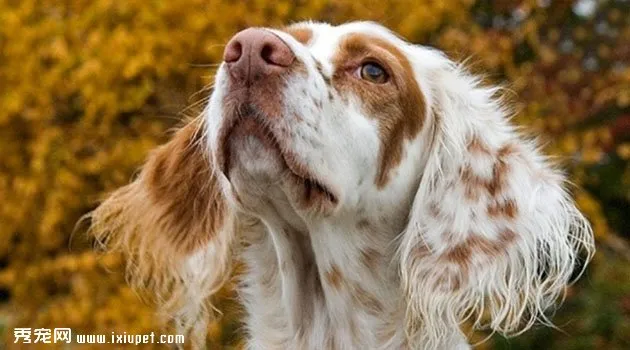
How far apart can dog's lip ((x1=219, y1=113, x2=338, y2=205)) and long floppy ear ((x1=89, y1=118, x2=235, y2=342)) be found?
1.58 ft

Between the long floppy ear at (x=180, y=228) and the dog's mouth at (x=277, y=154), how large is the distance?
19.2 inches

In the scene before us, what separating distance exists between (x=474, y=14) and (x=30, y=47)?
92.9 inches

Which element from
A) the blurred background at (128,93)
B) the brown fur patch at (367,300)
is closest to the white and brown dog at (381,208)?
the brown fur patch at (367,300)

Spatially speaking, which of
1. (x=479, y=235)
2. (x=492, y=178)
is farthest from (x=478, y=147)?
(x=479, y=235)

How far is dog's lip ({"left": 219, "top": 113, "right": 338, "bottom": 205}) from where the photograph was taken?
9.43 ft

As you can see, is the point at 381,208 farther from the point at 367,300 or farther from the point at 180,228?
the point at 180,228

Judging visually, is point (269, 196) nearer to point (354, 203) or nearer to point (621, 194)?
point (354, 203)

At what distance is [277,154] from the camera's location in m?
2.91

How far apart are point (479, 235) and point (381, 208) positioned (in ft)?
0.86

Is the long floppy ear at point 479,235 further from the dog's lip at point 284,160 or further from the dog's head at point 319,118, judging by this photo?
the dog's lip at point 284,160

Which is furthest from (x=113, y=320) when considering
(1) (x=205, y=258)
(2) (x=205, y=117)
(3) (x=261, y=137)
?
(3) (x=261, y=137)

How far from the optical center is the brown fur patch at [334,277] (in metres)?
3.28

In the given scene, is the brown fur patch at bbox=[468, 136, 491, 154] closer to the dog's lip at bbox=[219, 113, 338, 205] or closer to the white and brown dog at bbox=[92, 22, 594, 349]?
the white and brown dog at bbox=[92, 22, 594, 349]

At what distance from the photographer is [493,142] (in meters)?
3.37
